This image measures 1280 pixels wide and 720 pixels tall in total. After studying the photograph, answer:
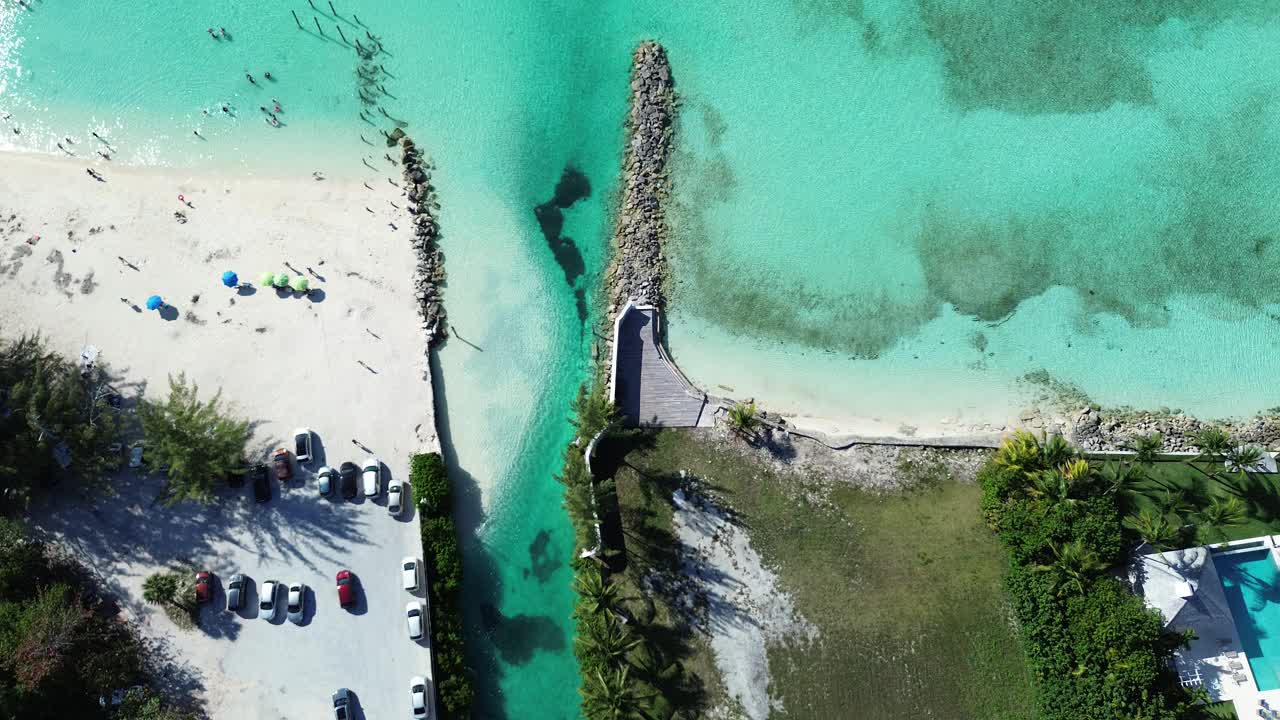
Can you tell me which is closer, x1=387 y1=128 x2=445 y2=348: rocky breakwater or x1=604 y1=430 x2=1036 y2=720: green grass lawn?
x1=604 y1=430 x2=1036 y2=720: green grass lawn

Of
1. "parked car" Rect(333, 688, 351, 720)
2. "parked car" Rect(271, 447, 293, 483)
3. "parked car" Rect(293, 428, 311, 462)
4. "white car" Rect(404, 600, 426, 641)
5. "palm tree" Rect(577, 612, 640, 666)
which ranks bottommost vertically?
"parked car" Rect(333, 688, 351, 720)

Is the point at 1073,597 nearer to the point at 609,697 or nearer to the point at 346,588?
the point at 609,697

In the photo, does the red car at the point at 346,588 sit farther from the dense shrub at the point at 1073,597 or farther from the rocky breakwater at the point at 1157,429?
the rocky breakwater at the point at 1157,429

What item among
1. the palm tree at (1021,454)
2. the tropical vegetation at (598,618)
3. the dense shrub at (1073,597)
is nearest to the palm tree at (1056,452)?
the dense shrub at (1073,597)

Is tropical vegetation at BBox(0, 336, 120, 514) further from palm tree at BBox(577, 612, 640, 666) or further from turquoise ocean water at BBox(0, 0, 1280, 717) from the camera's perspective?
palm tree at BBox(577, 612, 640, 666)

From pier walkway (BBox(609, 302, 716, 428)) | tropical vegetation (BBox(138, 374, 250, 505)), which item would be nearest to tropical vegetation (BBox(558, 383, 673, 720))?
pier walkway (BBox(609, 302, 716, 428))

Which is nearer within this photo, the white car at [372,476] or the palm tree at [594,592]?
the palm tree at [594,592]

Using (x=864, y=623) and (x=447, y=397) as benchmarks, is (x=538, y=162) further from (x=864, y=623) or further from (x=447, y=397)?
(x=864, y=623)
